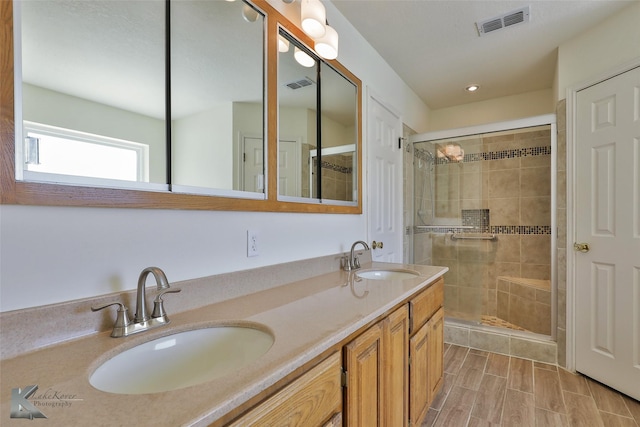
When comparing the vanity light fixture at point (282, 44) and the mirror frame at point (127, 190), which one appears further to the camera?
the vanity light fixture at point (282, 44)

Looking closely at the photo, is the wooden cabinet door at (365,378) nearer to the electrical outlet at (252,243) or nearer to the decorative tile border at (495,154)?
the electrical outlet at (252,243)

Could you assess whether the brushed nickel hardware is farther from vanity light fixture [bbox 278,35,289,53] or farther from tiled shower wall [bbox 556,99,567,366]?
vanity light fixture [bbox 278,35,289,53]

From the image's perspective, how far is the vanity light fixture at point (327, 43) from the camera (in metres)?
1.53

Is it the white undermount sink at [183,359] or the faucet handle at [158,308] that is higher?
the faucet handle at [158,308]

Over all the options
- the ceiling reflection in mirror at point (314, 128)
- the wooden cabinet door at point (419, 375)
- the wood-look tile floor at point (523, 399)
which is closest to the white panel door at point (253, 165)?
the ceiling reflection in mirror at point (314, 128)

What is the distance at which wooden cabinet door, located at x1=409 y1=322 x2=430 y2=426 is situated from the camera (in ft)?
4.49

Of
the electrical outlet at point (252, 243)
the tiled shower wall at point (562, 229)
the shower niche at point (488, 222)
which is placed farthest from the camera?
the shower niche at point (488, 222)

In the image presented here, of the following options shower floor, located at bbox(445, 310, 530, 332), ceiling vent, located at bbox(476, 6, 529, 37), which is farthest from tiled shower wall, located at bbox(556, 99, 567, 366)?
ceiling vent, located at bbox(476, 6, 529, 37)

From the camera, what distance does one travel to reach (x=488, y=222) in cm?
345

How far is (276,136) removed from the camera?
56.2 inches

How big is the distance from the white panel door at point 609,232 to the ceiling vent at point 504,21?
0.70 meters

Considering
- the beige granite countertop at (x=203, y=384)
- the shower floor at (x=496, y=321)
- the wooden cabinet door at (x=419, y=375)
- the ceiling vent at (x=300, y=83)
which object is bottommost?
the shower floor at (x=496, y=321)

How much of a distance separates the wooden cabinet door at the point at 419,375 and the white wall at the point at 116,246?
2.26ft

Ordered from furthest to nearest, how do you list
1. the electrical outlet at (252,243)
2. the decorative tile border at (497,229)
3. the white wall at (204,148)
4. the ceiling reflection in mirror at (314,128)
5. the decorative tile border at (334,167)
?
1. the decorative tile border at (497,229)
2. the decorative tile border at (334,167)
3. the ceiling reflection in mirror at (314,128)
4. the electrical outlet at (252,243)
5. the white wall at (204,148)
